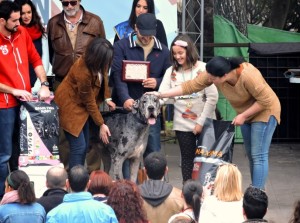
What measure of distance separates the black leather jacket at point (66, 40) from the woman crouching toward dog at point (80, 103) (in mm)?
437

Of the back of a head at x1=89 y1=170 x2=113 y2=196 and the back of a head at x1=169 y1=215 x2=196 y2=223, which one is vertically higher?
the back of a head at x1=89 y1=170 x2=113 y2=196

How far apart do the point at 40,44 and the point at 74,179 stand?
331 cm

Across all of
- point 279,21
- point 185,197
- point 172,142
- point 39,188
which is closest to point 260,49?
point 172,142

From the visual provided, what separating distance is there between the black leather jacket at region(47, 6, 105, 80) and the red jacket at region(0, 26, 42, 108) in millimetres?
551

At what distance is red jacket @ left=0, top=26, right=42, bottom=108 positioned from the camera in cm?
973

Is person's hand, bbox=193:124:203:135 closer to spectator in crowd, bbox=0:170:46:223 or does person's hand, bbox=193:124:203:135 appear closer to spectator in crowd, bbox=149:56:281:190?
A: spectator in crowd, bbox=149:56:281:190

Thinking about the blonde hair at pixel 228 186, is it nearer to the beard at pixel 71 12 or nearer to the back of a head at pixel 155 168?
the back of a head at pixel 155 168

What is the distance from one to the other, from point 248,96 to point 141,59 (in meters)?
1.44

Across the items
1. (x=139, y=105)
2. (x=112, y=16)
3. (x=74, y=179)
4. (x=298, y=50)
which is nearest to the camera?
(x=74, y=179)

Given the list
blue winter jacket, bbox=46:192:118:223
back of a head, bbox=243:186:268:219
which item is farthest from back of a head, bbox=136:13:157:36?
back of a head, bbox=243:186:268:219

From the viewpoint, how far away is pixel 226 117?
14430mm

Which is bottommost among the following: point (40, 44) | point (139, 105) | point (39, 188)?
point (39, 188)

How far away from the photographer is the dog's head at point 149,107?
9805 mm

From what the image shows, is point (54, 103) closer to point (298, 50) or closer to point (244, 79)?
point (244, 79)
